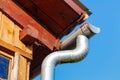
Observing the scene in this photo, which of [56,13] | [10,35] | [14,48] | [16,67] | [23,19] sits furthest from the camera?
[56,13]

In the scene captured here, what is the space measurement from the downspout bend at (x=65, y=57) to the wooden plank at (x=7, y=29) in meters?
0.66

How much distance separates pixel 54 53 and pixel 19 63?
2.37 feet

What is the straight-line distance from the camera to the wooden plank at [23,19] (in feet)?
21.5

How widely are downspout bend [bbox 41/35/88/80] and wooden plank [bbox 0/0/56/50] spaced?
255 mm

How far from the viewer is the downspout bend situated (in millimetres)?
6430

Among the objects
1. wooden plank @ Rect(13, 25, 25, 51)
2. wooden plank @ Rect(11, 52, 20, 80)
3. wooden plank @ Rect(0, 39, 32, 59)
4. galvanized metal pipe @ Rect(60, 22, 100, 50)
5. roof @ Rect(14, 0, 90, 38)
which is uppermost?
roof @ Rect(14, 0, 90, 38)

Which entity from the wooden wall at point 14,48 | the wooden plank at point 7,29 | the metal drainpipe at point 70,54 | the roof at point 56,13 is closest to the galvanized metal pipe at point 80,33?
the metal drainpipe at point 70,54

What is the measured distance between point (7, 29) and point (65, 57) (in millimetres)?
1024

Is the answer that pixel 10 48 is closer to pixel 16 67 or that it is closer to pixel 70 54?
pixel 16 67

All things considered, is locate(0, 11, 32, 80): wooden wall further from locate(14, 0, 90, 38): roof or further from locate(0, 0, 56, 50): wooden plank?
locate(14, 0, 90, 38): roof

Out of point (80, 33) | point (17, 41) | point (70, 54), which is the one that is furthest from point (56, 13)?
point (17, 41)

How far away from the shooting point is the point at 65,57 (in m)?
6.79

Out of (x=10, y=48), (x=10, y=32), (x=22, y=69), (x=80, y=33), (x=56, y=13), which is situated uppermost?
(x=56, y=13)

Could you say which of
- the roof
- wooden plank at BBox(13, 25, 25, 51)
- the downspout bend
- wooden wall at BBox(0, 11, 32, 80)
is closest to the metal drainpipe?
the downspout bend
